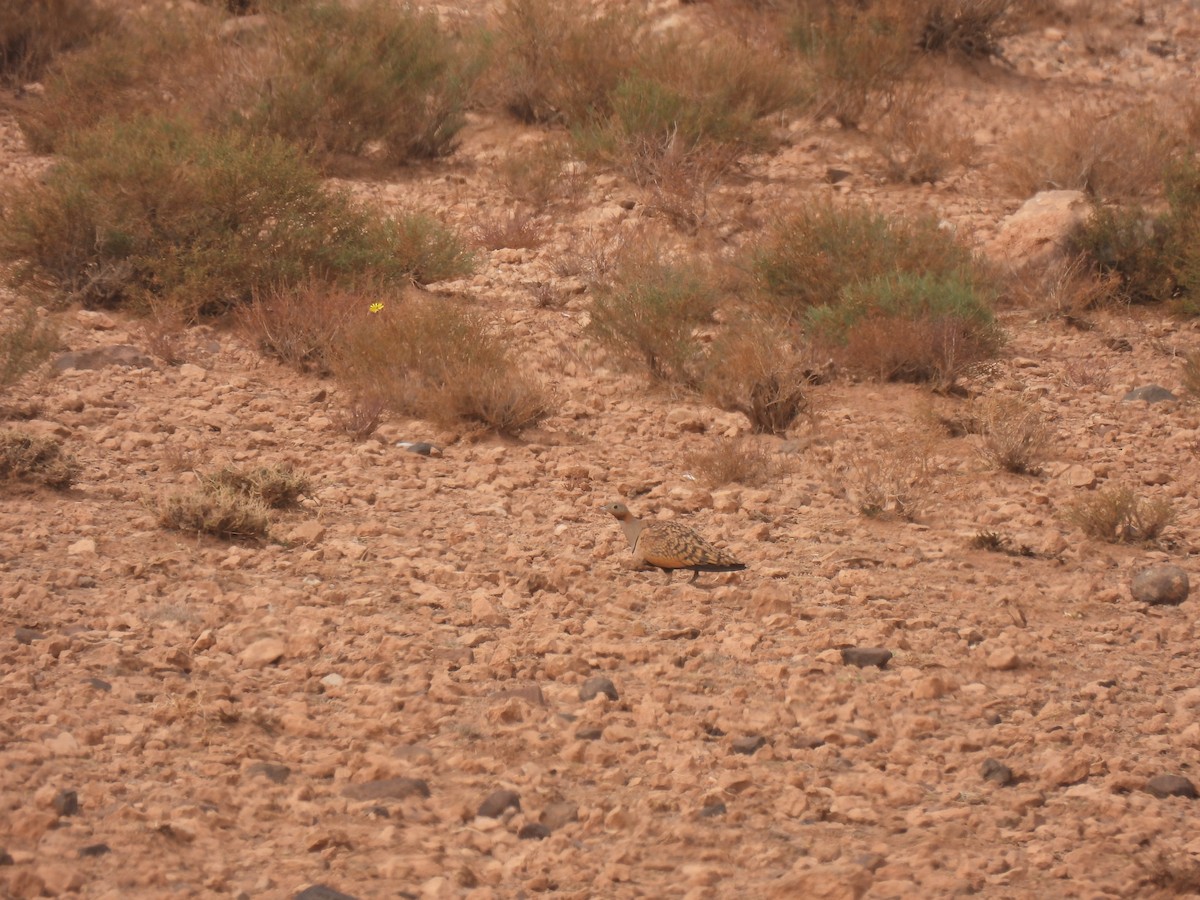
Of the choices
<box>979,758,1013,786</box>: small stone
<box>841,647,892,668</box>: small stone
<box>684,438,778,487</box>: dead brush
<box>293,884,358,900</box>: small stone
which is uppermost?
Answer: <box>293,884,358,900</box>: small stone

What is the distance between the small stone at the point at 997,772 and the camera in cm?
381

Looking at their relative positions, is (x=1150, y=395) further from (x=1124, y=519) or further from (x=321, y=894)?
(x=321, y=894)

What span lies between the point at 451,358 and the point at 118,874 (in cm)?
444

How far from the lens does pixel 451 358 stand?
7254 millimetres

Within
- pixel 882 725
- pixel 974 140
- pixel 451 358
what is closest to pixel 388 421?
pixel 451 358

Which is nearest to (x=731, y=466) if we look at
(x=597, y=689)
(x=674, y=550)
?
(x=674, y=550)

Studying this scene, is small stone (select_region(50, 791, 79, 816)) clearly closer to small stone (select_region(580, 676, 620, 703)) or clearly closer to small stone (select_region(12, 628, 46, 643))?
small stone (select_region(12, 628, 46, 643))

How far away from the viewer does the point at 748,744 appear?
3.94m

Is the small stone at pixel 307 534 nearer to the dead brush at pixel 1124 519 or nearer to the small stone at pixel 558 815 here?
the small stone at pixel 558 815

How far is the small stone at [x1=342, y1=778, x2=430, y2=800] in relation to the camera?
3.55m

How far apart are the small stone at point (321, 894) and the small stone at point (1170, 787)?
2245 millimetres

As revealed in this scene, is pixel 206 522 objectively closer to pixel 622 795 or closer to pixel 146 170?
pixel 622 795

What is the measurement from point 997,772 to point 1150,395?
4.68 m

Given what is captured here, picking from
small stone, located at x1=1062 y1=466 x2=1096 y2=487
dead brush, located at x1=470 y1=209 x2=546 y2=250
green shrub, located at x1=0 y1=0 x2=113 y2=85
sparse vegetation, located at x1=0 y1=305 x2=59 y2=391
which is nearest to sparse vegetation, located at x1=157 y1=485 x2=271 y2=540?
sparse vegetation, located at x1=0 y1=305 x2=59 y2=391
